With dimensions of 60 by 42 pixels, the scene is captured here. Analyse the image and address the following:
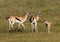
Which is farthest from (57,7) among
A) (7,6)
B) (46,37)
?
(46,37)

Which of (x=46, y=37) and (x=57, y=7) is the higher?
(x=57, y=7)

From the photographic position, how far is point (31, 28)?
1825cm

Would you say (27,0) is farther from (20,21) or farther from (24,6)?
(20,21)

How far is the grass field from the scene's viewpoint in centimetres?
1492

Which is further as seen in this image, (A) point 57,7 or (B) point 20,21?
(A) point 57,7

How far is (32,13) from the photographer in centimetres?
2430

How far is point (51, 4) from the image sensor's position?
27703 mm

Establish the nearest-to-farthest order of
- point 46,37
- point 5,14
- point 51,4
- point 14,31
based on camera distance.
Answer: point 46,37
point 14,31
point 5,14
point 51,4

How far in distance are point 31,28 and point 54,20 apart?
3532 mm

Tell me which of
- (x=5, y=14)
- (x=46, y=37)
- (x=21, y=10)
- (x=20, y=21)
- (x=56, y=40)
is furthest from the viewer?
(x=21, y=10)

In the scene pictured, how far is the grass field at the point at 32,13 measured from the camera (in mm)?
14916

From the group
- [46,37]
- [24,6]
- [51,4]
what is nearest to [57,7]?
[51,4]

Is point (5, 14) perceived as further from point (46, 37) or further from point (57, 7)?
point (46, 37)

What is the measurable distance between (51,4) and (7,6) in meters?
4.82
